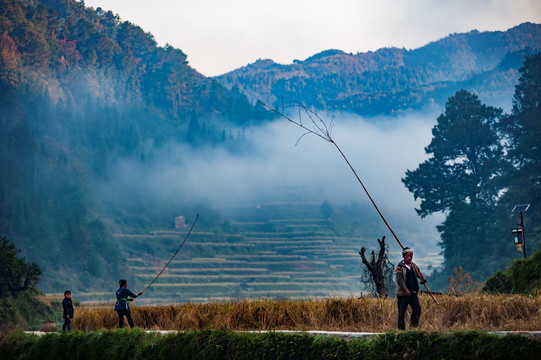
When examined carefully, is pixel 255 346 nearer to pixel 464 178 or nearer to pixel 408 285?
pixel 408 285

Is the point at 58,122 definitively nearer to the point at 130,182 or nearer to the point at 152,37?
the point at 130,182

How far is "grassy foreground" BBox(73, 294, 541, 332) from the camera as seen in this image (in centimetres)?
1291

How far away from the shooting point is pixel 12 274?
143 feet

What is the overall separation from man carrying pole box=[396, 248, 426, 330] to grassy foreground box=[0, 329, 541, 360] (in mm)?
1320

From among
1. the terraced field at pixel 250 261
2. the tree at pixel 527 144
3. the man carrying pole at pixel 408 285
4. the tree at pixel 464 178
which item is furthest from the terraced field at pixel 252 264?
the man carrying pole at pixel 408 285

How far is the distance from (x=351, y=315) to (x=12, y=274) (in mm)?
33636

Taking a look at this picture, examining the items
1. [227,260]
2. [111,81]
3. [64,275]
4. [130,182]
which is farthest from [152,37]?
[64,275]

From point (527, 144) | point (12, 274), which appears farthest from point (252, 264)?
point (12, 274)

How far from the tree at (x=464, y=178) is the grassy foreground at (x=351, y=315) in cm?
5283

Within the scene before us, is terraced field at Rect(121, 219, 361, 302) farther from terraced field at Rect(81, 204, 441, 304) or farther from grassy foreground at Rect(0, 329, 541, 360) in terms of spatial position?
grassy foreground at Rect(0, 329, 541, 360)

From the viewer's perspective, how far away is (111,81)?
164 metres

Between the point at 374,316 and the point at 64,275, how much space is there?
87387 mm

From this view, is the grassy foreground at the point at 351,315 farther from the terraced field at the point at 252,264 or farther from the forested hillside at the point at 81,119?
the forested hillside at the point at 81,119

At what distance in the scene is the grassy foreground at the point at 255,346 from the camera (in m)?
10.4
